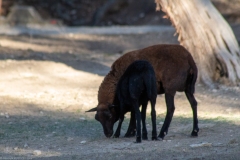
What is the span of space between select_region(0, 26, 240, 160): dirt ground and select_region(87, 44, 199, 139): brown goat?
12.4 inches

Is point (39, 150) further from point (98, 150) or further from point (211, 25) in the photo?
point (211, 25)

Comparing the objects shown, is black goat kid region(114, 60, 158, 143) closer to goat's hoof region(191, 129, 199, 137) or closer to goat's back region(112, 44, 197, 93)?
goat's back region(112, 44, 197, 93)

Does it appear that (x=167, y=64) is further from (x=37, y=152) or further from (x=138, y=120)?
(x=37, y=152)

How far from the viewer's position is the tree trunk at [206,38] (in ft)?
45.3

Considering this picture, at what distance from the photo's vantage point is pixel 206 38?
13836 millimetres

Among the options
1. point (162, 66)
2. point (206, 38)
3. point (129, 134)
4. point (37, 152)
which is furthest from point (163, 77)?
point (206, 38)

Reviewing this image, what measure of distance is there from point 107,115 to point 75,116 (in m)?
2.30

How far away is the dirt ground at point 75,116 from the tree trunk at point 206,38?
0.40 metres

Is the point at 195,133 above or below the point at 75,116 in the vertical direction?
above

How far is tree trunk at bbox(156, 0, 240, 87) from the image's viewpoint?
1380 centimetres

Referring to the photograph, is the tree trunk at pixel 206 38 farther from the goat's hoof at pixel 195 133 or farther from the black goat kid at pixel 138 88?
the black goat kid at pixel 138 88

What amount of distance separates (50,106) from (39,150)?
373cm

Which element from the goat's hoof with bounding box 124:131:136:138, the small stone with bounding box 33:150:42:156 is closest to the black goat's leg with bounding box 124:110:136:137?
the goat's hoof with bounding box 124:131:136:138

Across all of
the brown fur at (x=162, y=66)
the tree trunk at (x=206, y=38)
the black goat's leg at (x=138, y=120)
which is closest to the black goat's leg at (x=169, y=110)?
the brown fur at (x=162, y=66)
